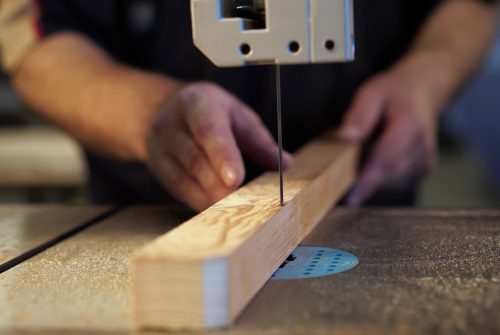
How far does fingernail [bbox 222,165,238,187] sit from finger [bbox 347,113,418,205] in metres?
0.54

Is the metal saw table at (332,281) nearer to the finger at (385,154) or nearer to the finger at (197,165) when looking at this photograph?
the finger at (197,165)

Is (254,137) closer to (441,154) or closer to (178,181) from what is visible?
(178,181)

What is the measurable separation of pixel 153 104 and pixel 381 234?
50 centimetres

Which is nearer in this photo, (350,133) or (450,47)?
(350,133)

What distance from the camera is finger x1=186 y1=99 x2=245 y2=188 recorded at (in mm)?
979

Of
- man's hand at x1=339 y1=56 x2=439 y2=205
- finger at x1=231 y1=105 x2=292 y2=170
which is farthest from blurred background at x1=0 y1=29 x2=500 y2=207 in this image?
finger at x1=231 y1=105 x2=292 y2=170

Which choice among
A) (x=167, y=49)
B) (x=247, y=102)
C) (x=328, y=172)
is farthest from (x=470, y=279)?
(x=167, y=49)

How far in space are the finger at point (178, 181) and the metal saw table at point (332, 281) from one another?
0.06m

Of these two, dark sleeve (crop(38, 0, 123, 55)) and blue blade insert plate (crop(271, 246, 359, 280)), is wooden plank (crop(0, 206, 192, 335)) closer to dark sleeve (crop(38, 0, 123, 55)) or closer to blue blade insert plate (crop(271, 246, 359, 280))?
blue blade insert plate (crop(271, 246, 359, 280))

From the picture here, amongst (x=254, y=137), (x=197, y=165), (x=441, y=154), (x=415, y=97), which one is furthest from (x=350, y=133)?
(x=441, y=154)

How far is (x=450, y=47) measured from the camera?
1.67 m

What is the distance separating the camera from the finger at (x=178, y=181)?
1068 mm

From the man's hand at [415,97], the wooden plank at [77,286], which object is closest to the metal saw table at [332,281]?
the wooden plank at [77,286]

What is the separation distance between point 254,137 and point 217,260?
1.62ft
